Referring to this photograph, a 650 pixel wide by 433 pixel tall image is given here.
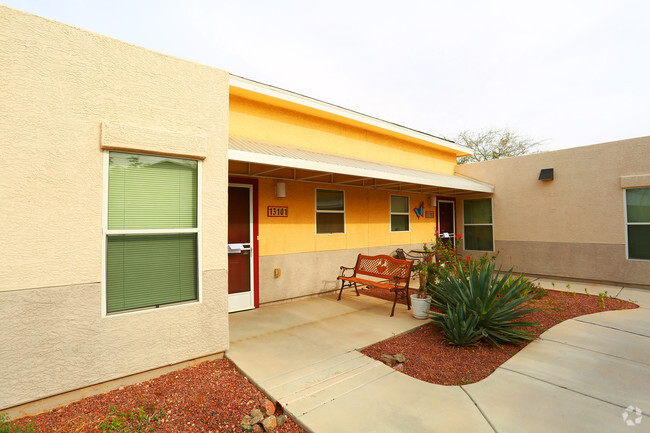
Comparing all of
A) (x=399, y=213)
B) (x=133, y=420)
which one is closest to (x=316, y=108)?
(x=399, y=213)

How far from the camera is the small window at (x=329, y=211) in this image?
7.79 m

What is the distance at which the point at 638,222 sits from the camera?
8102 mm

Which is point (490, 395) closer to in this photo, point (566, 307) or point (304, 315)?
point (304, 315)

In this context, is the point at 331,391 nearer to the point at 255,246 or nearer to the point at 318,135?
the point at 255,246

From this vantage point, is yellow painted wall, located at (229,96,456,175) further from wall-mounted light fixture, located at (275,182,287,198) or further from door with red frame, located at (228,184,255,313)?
door with red frame, located at (228,184,255,313)

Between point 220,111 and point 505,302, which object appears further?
point 505,302

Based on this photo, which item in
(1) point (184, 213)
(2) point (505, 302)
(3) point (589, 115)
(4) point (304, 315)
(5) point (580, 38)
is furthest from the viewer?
(3) point (589, 115)

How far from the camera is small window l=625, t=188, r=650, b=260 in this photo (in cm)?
798

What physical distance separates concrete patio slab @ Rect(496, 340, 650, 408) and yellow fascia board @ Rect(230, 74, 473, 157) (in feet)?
21.4

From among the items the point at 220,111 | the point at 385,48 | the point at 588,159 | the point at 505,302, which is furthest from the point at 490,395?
the point at 385,48

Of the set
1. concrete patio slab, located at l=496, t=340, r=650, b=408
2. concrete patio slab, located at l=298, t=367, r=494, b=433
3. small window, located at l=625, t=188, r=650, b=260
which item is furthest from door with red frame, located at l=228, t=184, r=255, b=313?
small window, located at l=625, t=188, r=650, b=260

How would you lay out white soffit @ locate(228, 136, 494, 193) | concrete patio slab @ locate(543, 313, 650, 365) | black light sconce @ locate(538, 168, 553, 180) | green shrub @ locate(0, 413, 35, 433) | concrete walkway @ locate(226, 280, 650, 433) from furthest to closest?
black light sconce @ locate(538, 168, 553, 180), white soffit @ locate(228, 136, 494, 193), concrete patio slab @ locate(543, 313, 650, 365), concrete walkway @ locate(226, 280, 650, 433), green shrub @ locate(0, 413, 35, 433)

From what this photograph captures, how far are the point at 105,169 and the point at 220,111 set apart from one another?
1640mm

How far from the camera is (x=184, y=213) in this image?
3928 mm
